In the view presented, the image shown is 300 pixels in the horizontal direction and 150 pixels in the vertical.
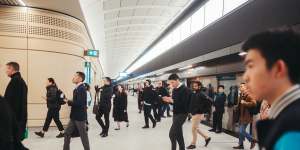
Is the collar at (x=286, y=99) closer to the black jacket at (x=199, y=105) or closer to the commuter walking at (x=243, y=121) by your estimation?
the commuter walking at (x=243, y=121)

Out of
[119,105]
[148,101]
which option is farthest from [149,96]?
[119,105]

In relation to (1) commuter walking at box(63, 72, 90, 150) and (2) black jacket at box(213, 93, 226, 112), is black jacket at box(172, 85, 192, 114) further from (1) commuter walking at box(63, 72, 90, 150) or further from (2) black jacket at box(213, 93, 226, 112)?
(2) black jacket at box(213, 93, 226, 112)

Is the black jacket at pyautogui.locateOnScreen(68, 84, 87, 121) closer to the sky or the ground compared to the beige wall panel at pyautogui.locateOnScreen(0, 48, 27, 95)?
closer to the ground

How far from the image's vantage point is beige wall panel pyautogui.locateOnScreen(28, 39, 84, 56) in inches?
439

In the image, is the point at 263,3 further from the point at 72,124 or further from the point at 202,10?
the point at 202,10

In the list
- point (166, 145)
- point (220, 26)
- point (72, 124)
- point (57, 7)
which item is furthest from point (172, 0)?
point (72, 124)

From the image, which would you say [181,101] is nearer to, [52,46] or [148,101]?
[148,101]

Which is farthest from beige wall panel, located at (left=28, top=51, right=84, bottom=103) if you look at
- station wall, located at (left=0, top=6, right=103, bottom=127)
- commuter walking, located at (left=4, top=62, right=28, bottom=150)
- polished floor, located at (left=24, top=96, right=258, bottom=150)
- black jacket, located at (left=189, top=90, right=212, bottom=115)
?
commuter walking, located at (left=4, top=62, right=28, bottom=150)

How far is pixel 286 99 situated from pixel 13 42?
10.9m

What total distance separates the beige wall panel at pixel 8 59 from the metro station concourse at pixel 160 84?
0.11 feet

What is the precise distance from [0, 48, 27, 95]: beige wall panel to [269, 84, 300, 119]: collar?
413 inches

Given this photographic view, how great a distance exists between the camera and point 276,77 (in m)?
1.05

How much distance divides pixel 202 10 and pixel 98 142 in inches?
328

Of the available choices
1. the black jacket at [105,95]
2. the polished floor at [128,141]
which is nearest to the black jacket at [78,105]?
→ the polished floor at [128,141]
